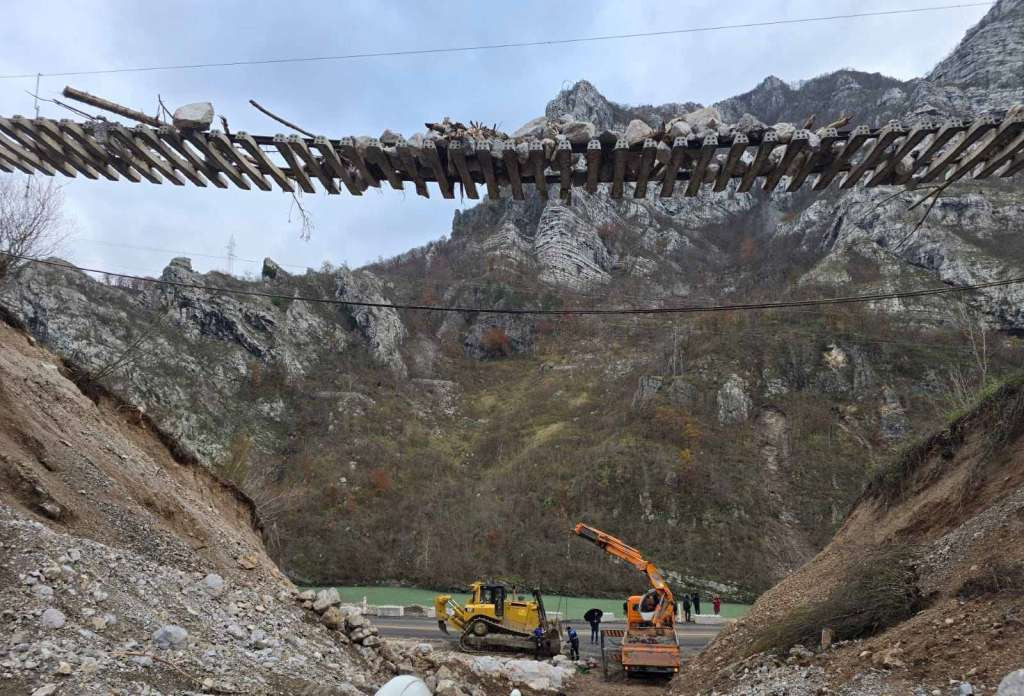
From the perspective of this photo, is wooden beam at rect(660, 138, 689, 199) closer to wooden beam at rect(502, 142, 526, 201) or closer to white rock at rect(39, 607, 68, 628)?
wooden beam at rect(502, 142, 526, 201)

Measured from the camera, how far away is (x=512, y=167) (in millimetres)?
6555

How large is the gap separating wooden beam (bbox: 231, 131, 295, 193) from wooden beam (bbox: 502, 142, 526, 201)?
88.9 inches

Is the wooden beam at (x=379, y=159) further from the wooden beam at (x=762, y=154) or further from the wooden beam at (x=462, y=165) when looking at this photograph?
the wooden beam at (x=762, y=154)

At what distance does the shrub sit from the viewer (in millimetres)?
8164

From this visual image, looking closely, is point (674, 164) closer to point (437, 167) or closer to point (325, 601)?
point (437, 167)

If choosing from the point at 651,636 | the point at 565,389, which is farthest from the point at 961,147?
the point at 565,389

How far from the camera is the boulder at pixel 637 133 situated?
6.53 m

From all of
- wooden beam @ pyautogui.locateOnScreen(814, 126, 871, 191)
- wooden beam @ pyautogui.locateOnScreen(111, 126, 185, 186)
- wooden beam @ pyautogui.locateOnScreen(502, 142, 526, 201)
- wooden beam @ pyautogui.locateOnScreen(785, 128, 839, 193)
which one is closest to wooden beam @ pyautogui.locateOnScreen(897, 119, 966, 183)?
wooden beam @ pyautogui.locateOnScreen(814, 126, 871, 191)

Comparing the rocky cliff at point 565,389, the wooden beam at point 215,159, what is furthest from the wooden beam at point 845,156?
the rocky cliff at point 565,389

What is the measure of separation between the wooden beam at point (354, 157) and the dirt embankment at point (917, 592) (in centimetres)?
707

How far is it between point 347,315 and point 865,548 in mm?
69611

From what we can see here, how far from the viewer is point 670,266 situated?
97.2 meters

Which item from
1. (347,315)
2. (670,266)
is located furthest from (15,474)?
(670,266)

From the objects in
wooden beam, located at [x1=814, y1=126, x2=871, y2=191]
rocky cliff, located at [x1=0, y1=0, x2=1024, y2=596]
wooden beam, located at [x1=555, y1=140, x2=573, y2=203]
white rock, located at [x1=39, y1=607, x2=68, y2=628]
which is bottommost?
white rock, located at [x1=39, y1=607, x2=68, y2=628]
